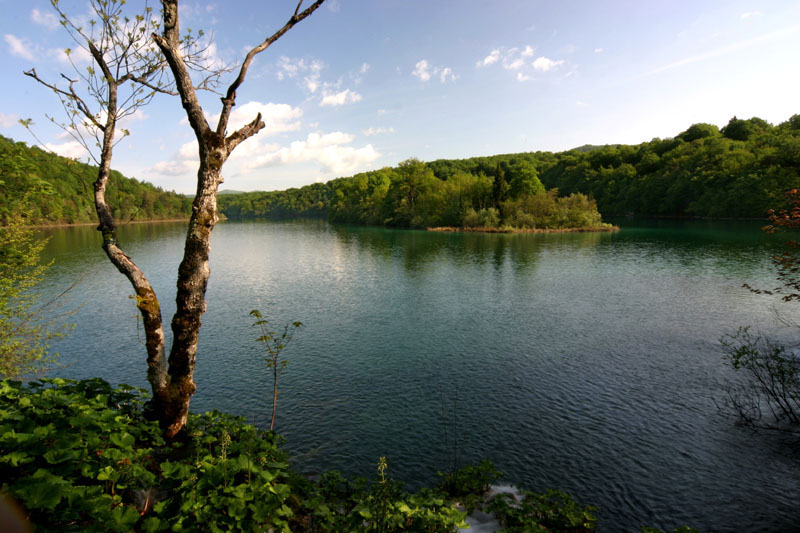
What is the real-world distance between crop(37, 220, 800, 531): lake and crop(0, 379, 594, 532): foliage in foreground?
2.63m

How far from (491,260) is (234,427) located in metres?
39.6

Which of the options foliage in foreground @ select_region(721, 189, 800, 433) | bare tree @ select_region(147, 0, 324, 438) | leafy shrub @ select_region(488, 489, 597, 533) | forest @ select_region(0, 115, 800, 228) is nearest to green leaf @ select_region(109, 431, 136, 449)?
bare tree @ select_region(147, 0, 324, 438)

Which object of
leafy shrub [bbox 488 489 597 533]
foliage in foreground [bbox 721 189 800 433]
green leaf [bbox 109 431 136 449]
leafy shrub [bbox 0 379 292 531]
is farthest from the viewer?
foliage in foreground [bbox 721 189 800 433]

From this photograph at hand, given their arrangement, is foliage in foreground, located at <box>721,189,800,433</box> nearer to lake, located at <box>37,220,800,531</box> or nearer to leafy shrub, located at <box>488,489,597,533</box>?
lake, located at <box>37,220,800,531</box>

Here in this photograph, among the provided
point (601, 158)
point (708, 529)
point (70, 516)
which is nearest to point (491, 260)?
point (708, 529)

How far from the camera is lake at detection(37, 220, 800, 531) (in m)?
9.61

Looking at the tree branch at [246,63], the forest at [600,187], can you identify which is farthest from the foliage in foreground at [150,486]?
the forest at [600,187]

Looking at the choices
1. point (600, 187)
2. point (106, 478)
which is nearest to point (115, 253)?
point (106, 478)

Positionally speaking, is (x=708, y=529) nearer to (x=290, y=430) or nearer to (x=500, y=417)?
(x=500, y=417)

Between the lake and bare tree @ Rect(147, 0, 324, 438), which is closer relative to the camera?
bare tree @ Rect(147, 0, 324, 438)

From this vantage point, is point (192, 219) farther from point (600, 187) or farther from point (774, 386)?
point (600, 187)

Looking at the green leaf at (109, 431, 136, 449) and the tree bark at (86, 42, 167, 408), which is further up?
the tree bark at (86, 42, 167, 408)

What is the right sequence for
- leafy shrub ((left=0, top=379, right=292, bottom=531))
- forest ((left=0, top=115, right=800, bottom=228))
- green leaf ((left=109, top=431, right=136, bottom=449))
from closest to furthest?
leafy shrub ((left=0, top=379, right=292, bottom=531)) → green leaf ((left=109, top=431, right=136, bottom=449)) → forest ((left=0, top=115, right=800, bottom=228))

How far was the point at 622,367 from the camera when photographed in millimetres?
15969
